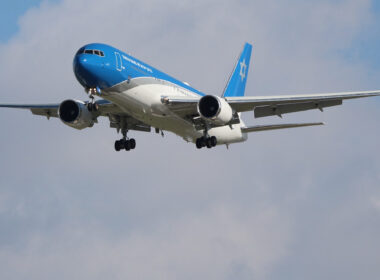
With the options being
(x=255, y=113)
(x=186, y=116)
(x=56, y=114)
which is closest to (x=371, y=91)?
(x=255, y=113)

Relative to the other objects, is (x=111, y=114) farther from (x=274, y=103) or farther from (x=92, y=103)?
(x=274, y=103)

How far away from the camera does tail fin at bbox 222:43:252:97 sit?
53737 mm

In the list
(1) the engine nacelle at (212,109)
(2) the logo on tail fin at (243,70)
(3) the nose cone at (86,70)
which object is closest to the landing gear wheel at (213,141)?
(1) the engine nacelle at (212,109)

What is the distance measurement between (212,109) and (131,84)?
16.1 feet

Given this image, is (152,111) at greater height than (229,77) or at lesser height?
lesser

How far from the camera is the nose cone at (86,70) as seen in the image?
37094 mm

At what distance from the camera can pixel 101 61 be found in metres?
37.7

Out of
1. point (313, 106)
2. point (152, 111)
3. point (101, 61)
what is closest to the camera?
point (101, 61)

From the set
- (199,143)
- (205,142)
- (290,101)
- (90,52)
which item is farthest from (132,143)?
(290,101)

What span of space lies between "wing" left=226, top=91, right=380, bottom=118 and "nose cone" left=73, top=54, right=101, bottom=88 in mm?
8841

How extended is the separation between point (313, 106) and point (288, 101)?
1.77 m

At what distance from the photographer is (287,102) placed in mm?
42625

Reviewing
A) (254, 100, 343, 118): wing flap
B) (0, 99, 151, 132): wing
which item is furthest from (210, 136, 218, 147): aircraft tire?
(0, 99, 151, 132): wing

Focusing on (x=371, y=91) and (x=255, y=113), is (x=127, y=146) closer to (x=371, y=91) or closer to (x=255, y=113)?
(x=255, y=113)
